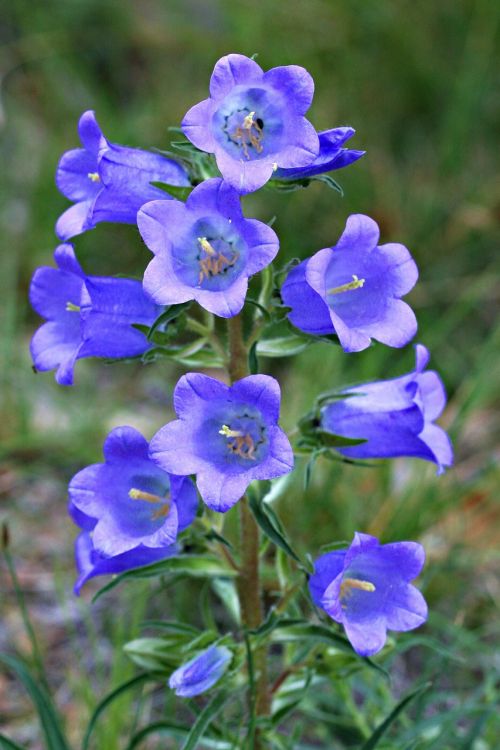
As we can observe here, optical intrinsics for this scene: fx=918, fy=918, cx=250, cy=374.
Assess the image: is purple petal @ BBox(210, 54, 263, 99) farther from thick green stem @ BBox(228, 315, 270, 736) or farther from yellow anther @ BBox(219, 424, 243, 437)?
yellow anther @ BBox(219, 424, 243, 437)

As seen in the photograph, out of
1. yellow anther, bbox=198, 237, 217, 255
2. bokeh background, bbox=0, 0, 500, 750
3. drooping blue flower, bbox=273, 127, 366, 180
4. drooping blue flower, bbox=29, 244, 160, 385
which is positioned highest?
drooping blue flower, bbox=273, 127, 366, 180

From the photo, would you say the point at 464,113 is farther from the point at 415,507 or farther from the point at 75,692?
the point at 75,692

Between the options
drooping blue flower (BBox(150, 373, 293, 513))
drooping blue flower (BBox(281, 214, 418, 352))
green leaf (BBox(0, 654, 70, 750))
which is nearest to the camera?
drooping blue flower (BBox(150, 373, 293, 513))

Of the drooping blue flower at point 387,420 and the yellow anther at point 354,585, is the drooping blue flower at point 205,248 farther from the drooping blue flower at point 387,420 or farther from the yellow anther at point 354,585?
the yellow anther at point 354,585

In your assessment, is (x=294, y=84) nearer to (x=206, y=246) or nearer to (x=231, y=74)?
(x=231, y=74)

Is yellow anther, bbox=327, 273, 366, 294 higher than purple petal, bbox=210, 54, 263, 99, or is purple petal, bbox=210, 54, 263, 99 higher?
purple petal, bbox=210, 54, 263, 99

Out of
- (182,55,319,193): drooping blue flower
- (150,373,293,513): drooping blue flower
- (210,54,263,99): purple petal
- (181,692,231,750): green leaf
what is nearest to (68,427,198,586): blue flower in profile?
(150,373,293,513): drooping blue flower

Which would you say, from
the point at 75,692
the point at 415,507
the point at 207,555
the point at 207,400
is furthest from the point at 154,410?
the point at 207,400
